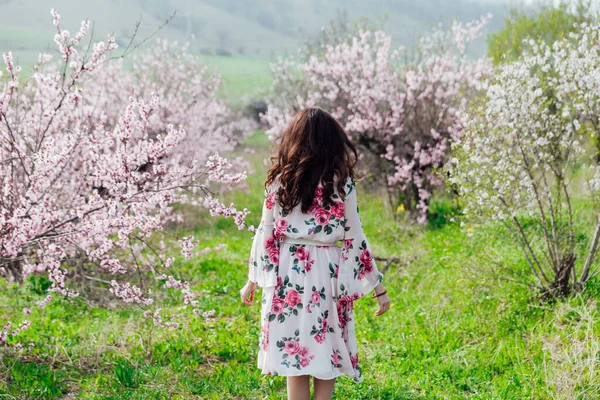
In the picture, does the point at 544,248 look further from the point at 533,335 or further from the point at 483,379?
the point at 483,379

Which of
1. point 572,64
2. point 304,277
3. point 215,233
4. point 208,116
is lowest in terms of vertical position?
point 304,277

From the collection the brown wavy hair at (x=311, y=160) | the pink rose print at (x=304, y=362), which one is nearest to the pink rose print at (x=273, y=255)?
the brown wavy hair at (x=311, y=160)

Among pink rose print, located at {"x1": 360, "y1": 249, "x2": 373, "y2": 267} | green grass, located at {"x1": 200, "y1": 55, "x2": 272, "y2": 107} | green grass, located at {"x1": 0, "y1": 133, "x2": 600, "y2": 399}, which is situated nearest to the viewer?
pink rose print, located at {"x1": 360, "y1": 249, "x2": 373, "y2": 267}

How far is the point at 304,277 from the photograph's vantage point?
9.70ft

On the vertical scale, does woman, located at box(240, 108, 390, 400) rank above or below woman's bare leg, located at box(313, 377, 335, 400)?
above

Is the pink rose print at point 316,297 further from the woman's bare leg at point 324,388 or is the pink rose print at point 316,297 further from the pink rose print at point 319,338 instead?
the woman's bare leg at point 324,388

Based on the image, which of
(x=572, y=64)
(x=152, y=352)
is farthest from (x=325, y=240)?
(x=572, y=64)

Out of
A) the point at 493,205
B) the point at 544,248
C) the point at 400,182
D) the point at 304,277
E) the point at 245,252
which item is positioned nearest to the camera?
the point at 304,277

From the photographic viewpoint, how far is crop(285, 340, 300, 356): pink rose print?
2.95 meters

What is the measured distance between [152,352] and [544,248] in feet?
12.4

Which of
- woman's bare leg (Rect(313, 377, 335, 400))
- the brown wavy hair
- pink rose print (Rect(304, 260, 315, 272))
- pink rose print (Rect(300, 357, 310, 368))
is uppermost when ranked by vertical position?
the brown wavy hair

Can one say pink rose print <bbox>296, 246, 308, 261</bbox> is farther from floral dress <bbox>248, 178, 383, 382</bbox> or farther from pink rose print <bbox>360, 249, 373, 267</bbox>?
pink rose print <bbox>360, 249, 373, 267</bbox>

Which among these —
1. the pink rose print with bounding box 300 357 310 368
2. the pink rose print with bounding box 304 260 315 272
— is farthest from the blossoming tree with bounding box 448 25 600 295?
the pink rose print with bounding box 300 357 310 368

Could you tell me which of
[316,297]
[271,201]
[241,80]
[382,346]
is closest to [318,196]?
[271,201]
